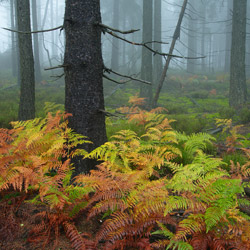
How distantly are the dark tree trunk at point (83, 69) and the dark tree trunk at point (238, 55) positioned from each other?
8865 millimetres

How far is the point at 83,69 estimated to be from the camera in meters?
3.24

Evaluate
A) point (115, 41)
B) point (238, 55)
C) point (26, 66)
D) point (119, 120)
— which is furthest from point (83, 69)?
point (115, 41)

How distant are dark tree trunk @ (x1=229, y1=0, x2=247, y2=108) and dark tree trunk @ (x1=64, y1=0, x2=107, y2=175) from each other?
8.86 meters

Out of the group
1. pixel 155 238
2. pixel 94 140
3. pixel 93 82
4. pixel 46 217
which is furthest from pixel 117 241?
pixel 93 82

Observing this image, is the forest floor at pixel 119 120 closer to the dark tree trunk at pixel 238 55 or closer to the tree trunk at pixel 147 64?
the dark tree trunk at pixel 238 55

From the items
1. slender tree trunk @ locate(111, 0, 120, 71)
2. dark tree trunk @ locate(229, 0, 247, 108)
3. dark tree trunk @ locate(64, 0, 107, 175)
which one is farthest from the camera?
slender tree trunk @ locate(111, 0, 120, 71)

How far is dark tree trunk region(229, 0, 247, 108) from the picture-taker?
10.3m

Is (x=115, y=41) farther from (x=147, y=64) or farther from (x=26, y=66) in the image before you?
(x=26, y=66)

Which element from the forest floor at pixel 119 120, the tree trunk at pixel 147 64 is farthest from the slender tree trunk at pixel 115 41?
the tree trunk at pixel 147 64

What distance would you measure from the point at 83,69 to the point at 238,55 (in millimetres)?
9730

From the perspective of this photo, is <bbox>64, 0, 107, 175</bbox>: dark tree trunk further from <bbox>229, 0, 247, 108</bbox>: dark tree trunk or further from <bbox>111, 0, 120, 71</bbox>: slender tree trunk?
<bbox>111, 0, 120, 71</bbox>: slender tree trunk

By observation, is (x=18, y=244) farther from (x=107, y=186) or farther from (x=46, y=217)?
(x=107, y=186)

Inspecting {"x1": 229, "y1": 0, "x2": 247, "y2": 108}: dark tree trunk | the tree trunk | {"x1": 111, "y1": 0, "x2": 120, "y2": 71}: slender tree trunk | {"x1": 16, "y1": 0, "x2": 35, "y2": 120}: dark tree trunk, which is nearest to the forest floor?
{"x1": 16, "y1": 0, "x2": 35, "y2": 120}: dark tree trunk

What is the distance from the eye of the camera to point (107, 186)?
223 centimetres
